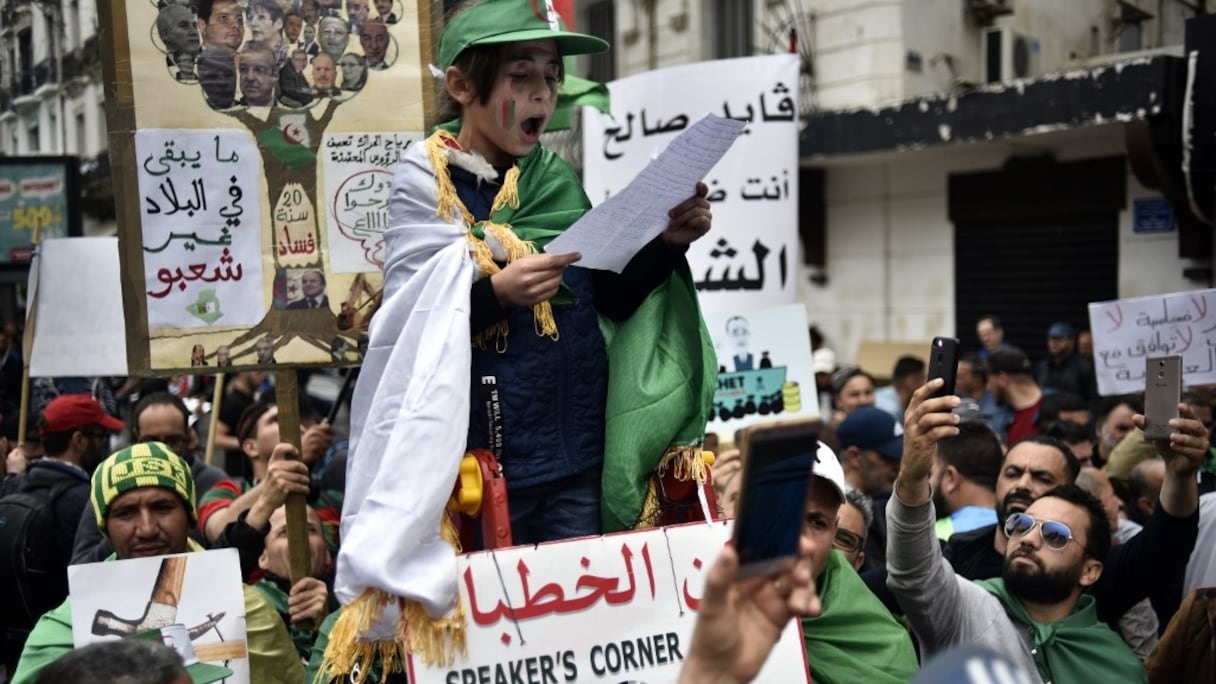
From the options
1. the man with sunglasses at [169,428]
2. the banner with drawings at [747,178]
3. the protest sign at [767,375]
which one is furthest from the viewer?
the banner with drawings at [747,178]

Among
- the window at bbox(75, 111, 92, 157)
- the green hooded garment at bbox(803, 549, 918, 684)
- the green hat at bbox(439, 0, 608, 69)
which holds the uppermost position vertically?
the window at bbox(75, 111, 92, 157)

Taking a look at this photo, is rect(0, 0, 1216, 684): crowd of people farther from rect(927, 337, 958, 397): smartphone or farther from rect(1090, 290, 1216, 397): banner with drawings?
rect(1090, 290, 1216, 397): banner with drawings

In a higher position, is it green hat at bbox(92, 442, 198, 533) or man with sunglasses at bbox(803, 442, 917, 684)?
green hat at bbox(92, 442, 198, 533)

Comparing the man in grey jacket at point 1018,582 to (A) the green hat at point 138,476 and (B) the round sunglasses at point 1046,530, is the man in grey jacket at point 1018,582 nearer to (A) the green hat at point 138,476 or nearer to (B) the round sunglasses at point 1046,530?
(B) the round sunglasses at point 1046,530

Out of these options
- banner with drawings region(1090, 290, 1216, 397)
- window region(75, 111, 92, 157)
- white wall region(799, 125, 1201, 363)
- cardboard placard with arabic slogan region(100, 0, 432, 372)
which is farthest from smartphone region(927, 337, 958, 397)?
window region(75, 111, 92, 157)

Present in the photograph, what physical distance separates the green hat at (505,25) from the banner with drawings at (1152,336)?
325cm

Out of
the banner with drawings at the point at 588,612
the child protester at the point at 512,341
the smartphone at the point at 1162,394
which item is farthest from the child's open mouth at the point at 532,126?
the smartphone at the point at 1162,394

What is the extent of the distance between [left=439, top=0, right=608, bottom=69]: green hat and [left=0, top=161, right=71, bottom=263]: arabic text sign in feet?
24.3

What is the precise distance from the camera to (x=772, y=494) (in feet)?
5.07

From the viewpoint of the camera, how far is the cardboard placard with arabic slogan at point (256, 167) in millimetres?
3373

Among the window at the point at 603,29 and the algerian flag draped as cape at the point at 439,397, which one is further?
the window at the point at 603,29

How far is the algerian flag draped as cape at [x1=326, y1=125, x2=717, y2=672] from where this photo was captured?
7.58ft

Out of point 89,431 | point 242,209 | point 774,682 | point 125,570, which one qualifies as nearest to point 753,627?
point 774,682

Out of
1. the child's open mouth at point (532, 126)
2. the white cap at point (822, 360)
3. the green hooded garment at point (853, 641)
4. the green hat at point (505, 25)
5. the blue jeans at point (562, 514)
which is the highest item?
the green hat at point (505, 25)
